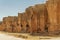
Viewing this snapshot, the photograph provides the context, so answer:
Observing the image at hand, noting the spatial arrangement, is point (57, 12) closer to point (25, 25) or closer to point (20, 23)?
point (25, 25)

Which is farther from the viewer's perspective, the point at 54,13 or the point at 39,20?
the point at 39,20

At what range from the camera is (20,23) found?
77.1 m

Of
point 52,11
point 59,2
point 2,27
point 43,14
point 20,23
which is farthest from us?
point 2,27

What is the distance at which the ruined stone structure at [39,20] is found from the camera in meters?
36.2

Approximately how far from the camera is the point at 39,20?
57.2 meters

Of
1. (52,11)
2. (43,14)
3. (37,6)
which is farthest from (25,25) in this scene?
(52,11)

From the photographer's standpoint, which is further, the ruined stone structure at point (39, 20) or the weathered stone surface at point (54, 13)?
the ruined stone structure at point (39, 20)

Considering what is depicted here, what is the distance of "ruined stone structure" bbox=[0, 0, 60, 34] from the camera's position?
3622cm

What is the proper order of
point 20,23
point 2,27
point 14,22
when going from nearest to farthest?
point 20,23 → point 14,22 → point 2,27

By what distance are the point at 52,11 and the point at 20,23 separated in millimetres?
40669

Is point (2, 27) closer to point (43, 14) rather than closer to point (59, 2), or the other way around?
point (43, 14)

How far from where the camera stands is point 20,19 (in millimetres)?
77625

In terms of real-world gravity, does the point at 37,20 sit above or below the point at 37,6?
below

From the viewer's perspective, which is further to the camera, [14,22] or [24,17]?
[14,22]
